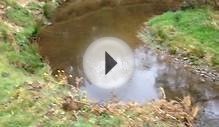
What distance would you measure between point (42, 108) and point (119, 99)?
3850mm

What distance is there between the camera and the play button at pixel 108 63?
59.1ft

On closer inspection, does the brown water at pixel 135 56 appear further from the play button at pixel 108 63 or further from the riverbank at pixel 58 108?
the riverbank at pixel 58 108

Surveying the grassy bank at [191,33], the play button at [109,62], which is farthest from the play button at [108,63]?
the grassy bank at [191,33]

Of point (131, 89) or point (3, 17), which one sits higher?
point (3, 17)

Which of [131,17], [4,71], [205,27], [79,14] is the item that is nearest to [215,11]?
[205,27]

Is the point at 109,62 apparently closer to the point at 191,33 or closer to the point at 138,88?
the point at 138,88

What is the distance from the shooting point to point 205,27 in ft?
69.8

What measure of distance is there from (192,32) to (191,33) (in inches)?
2.5

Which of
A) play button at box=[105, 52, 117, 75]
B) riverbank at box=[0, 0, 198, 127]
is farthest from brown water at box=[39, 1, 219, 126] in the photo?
riverbank at box=[0, 0, 198, 127]

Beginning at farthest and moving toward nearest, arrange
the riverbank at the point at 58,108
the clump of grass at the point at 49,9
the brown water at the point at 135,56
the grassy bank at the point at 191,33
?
the clump of grass at the point at 49,9 < the grassy bank at the point at 191,33 < the brown water at the point at 135,56 < the riverbank at the point at 58,108

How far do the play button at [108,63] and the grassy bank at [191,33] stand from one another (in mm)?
1937

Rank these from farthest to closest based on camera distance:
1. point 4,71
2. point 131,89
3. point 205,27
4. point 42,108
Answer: point 205,27 < point 131,89 < point 4,71 < point 42,108

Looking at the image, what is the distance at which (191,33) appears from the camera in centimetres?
2139

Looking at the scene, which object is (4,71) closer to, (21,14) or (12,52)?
(12,52)
